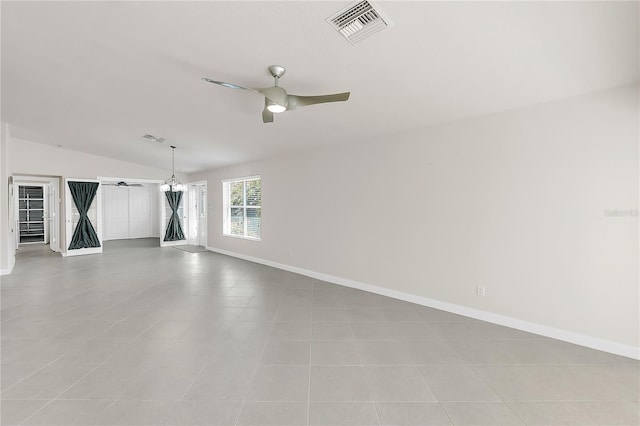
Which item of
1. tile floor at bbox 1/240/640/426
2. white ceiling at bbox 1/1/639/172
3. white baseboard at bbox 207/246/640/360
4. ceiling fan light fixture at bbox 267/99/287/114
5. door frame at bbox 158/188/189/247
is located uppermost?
white ceiling at bbox 1/1/639/172

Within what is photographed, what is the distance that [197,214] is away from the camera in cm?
948

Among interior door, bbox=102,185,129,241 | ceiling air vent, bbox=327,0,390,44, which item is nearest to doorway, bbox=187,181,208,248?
interior door, bbox=102,185,129,241

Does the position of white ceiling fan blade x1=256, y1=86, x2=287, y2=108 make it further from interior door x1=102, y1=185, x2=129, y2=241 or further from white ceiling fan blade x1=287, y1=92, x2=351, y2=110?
interior door x1=102, y1=185, x2=129, y2=241

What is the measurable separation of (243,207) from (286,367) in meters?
5.39

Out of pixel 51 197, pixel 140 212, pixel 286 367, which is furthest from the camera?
pixel 140 212

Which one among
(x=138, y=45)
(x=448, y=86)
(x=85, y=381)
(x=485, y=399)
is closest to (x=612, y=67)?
(x=448, y=86)

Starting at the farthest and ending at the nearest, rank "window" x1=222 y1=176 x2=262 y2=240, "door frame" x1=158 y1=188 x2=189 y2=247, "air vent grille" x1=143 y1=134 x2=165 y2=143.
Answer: "door frame" x1=158 y1=188 x2=189 y2=247
"window" x1=222 y1=176 x2=262 y2=240
"air vent grille" x1=143 y1=134 x2=165 y2=143

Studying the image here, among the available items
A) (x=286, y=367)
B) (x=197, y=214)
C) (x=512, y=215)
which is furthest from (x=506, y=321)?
(x=197, y=214)

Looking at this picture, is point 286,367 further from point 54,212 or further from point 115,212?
point 115,212

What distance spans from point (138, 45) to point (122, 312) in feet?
10.2

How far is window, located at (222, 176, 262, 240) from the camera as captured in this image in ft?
22.2

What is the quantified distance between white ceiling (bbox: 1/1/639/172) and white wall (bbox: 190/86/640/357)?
335 mm

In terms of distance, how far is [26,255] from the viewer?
24.3 feet

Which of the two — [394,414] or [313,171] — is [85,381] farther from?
[313,171]
